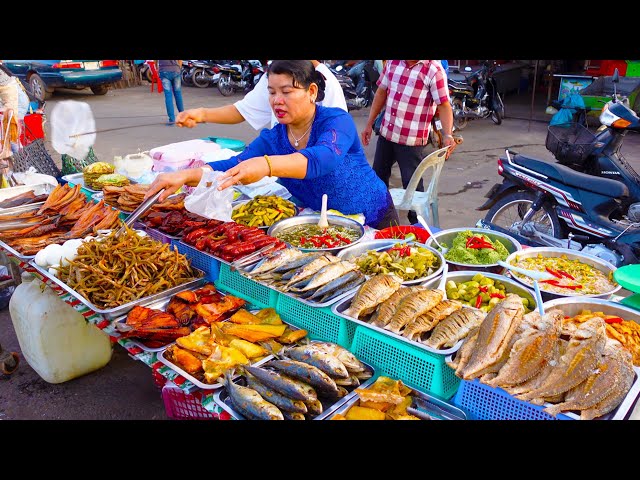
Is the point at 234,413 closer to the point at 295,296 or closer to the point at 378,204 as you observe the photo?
the point at 295,296

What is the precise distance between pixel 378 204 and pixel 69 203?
249cm

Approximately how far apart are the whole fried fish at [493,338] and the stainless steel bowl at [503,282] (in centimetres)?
51

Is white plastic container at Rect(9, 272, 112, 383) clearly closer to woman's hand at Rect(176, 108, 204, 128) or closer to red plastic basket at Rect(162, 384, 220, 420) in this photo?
red plastic basket at Rect(162, 384, 220, 420)

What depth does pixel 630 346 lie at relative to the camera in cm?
206

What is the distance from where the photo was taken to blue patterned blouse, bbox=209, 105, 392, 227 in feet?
10.9

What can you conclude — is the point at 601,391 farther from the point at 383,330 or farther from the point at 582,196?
the point at 582,196

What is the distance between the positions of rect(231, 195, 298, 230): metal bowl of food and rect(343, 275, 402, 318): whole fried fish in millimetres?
1218

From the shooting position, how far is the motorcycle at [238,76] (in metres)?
16.4

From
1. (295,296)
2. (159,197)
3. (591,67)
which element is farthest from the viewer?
(591,67)

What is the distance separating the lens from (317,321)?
2461mm

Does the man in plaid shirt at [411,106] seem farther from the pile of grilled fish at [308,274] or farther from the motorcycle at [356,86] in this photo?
the motorcycle at [356,86]

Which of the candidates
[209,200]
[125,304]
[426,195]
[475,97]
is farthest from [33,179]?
[475,97]
